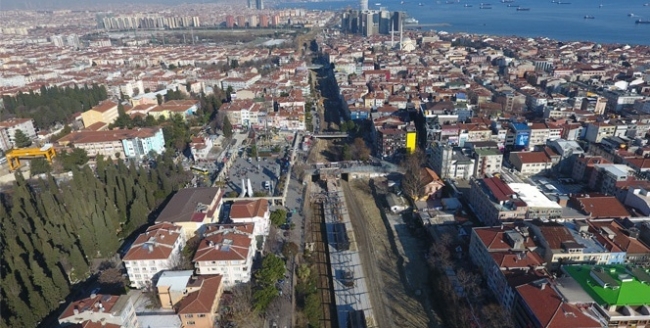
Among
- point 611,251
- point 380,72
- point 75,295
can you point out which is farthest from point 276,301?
point 380,72

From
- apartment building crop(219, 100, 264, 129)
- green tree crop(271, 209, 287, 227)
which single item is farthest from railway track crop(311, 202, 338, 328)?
apartment building crop(219, 100, 264, 129)

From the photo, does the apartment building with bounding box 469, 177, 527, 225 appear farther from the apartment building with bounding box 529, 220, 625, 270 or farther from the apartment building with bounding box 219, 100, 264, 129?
the apartment building with bounding box 219, 100, 264, 129

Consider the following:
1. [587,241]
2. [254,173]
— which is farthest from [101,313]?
[587,241]

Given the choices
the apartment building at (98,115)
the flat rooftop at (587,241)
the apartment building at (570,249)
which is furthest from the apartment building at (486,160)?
the apartment building at (98,115)

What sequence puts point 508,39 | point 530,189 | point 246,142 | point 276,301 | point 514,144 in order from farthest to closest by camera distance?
point 508,39 < point 246,142 < point 514,144 < point 530,189 < point 276,301

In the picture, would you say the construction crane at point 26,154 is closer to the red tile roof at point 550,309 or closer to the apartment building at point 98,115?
the apartment building at point 98,115

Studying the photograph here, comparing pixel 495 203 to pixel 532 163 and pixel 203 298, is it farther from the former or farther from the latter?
pixel 203 298

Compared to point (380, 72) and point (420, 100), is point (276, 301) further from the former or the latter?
point (380, 72)
